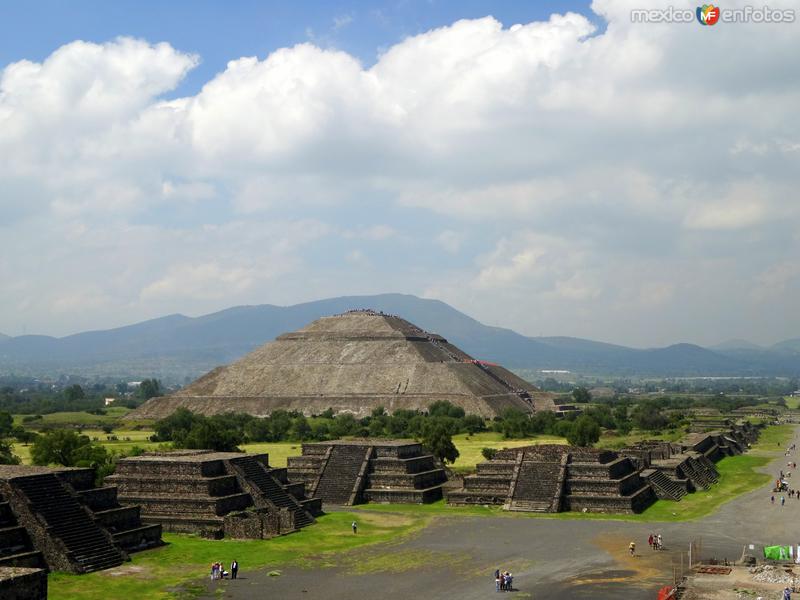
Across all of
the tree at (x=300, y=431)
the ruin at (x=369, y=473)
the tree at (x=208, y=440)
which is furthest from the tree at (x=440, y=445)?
the tree at (x=300, y=431)

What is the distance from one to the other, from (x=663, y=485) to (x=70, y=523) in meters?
39.9

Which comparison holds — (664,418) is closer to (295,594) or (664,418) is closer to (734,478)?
(734,478)

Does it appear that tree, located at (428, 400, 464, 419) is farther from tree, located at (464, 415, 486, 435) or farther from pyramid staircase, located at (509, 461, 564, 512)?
pyramid staircase, located at (509, 461, 564, 512)

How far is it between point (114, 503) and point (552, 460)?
91.3 feet

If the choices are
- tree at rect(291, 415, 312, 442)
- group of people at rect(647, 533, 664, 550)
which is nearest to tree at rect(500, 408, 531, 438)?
tree at rect(291, 415, 312, 442)

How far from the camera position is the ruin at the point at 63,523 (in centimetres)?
3700

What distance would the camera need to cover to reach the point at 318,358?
158 metres

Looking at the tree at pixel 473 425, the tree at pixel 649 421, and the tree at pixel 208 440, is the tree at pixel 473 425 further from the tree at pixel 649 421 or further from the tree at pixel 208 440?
the tree at pixel 208 440

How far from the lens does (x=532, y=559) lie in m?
41.4

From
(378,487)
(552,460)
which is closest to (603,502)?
(552,460)

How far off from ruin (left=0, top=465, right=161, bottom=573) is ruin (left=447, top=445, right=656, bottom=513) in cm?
2294

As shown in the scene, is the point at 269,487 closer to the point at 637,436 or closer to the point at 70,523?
the point at 70,523

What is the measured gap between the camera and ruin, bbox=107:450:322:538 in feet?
153

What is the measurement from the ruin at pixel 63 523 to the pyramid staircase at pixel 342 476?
719 inches
